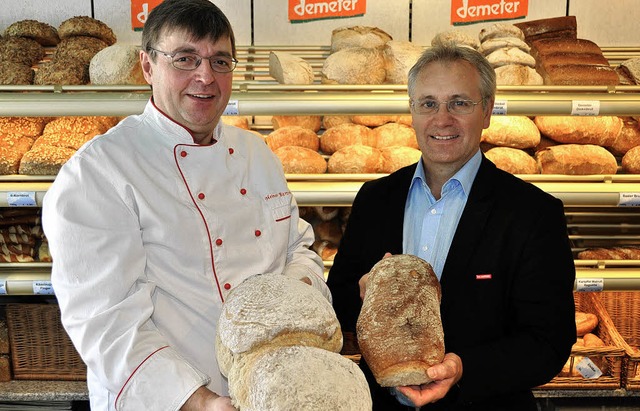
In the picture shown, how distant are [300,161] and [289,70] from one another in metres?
0.37

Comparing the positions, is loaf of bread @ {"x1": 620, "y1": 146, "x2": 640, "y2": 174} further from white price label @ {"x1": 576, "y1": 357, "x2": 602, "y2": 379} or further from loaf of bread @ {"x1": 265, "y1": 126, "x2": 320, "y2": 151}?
loaf of bread @ {"x1": 265, "y1": 126, "x2": 320, "y2": 151}

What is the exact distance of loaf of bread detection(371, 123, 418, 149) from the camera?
283cm

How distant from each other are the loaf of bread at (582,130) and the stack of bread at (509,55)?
196mm

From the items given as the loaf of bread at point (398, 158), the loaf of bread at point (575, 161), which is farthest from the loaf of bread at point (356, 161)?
the loaf of bread at point (575, 161)

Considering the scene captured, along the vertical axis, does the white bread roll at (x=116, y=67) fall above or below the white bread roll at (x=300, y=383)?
above

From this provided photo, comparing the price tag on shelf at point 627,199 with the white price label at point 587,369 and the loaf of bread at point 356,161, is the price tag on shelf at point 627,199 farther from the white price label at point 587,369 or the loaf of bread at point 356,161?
the loaf of bread at point 356,161

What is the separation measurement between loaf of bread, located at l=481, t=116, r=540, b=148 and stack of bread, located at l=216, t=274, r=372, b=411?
1.69 metres

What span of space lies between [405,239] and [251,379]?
842 mm

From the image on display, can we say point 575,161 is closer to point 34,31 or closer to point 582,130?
point 582,130

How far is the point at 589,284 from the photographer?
246 centimetres

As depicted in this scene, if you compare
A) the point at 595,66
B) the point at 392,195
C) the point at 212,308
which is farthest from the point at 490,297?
the point at 595,66

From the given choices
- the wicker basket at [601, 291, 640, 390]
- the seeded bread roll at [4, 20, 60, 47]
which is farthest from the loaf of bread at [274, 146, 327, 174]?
the wicker basket at [601, 291, 640, 390]

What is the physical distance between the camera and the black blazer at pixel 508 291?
166cm

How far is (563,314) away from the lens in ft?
5.61
